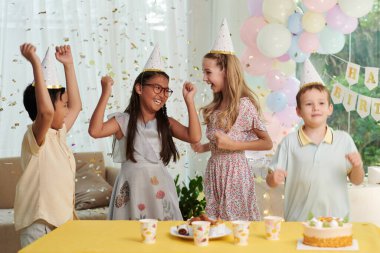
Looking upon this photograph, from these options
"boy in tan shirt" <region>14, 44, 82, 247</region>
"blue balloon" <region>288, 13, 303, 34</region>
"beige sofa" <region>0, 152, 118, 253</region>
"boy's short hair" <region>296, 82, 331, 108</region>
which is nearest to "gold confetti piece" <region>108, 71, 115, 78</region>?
"beige sofa" <region>0, 152, 118, 253</region>

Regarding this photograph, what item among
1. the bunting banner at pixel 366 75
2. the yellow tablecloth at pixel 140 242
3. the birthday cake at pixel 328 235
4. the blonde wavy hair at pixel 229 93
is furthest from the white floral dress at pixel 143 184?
the bunting banner at pixel 366 75

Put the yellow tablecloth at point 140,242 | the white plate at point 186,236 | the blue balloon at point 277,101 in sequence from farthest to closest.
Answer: the blue balloon at point 277,101
the white plate at point 186,236
the yellow tablecloth at point 140,242

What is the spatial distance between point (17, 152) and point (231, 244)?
3.46 meters

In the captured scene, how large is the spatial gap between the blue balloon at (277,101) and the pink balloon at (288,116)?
4 cm

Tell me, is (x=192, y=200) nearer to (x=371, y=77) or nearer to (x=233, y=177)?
(x=371, y=77)

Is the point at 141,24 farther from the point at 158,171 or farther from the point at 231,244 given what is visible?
the point at 231,244

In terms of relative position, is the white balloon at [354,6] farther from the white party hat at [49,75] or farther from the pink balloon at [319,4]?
the white party hat at [49,75]

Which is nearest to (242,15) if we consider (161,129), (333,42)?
(333,42)

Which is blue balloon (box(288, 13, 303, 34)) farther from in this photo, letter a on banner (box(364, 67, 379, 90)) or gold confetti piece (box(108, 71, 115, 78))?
gold confetti piece (box(108, 71, 115, 78))

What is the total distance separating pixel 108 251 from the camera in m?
2.28

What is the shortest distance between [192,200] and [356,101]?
1.36 meters

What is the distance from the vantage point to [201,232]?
2.33m

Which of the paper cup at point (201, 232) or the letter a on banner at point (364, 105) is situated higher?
the letter a on banner at point (364, 105)

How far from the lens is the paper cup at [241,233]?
2.33 m
